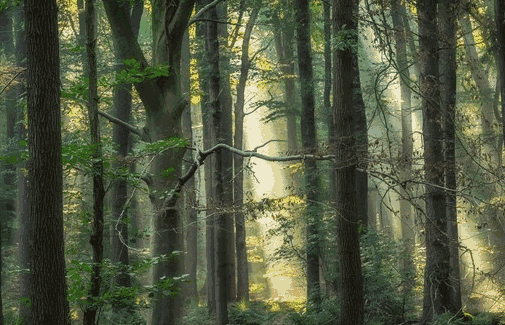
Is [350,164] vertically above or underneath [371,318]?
above

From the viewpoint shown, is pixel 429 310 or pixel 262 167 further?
pixel 262 167

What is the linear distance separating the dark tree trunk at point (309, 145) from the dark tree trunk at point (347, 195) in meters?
4.98

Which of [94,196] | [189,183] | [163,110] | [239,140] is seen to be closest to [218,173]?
[163,110]

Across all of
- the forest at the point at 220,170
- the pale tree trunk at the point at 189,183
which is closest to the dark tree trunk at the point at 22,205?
the forest at the point at 220,170

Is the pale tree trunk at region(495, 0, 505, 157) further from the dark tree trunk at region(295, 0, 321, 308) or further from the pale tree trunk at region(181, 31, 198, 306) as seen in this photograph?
the pale tree trunk at region(181, 31, 198, 306)

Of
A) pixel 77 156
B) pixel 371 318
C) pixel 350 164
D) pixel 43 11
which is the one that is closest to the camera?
pixel 43 11

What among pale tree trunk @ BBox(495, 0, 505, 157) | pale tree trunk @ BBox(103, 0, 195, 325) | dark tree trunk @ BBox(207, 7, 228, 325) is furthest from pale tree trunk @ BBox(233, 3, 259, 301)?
pale tree trunk @ BBox(495, 0, 505, 157)

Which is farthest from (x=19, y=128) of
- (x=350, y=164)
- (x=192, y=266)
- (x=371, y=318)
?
(x=350, y=164)

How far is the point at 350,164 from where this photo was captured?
9.87 m

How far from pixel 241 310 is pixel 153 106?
26.6 ft

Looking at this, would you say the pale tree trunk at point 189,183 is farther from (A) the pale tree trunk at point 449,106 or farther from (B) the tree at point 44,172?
(B) the tree at point 44,172

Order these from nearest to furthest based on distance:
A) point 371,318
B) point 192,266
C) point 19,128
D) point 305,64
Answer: point 371,318, point 305,64, point 19,128, point 192,266

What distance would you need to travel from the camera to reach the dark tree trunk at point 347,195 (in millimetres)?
10477

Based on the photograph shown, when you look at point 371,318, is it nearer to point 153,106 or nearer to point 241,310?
point 241,310
